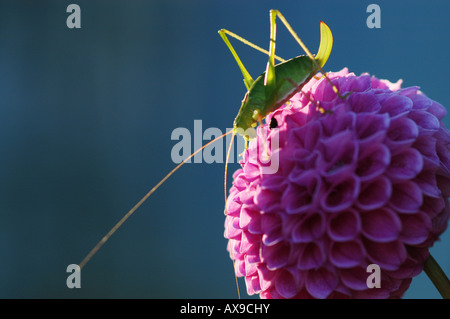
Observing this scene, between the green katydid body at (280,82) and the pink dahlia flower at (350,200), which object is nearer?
the pink dahlia flower at (350,200)

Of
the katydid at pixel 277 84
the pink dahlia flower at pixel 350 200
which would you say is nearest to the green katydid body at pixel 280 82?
the katydid at pixel 277 84

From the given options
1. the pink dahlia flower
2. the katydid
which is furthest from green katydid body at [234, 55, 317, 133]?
the pink dahlia flower

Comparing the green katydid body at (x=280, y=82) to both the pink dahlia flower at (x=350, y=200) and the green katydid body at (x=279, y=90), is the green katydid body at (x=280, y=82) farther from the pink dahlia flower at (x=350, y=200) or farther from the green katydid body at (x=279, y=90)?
the pink dahlia flower at (x=350, y=200)

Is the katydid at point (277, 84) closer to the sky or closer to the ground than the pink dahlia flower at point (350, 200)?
closer to the sky

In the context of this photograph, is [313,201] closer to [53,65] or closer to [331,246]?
[331,246]

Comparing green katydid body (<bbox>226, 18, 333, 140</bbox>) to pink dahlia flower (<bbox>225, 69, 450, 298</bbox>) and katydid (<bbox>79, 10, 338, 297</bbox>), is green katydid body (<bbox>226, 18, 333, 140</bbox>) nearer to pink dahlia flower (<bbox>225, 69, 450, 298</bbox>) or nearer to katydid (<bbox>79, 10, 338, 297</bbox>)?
katydid (<bbox>79, 10, 338, 297</bbox>)

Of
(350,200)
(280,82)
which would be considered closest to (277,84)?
(280,82)

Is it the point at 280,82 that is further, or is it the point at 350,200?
the point at 280,82

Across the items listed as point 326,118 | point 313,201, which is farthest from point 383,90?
point 313,201

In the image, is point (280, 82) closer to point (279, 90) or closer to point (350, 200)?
point (279, 90)
